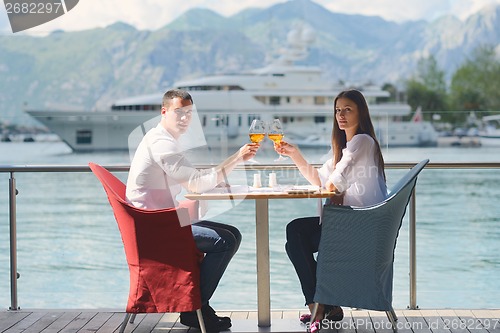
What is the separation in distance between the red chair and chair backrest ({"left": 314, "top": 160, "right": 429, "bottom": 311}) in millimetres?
462

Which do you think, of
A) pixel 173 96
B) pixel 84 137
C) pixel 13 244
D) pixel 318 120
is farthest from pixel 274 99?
pixel 173 96

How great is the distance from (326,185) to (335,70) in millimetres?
38307

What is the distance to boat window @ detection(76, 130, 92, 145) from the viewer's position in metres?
30.1

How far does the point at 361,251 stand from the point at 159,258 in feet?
2.31

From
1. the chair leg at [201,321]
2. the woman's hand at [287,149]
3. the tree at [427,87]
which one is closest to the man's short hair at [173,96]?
the woman's hand at [287,149]

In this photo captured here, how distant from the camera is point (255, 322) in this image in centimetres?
310

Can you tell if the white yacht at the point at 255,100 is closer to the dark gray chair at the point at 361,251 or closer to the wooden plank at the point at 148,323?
the wooden plank at the point at 148,323

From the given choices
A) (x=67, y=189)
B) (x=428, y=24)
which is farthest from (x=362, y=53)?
(x=67, y=189)

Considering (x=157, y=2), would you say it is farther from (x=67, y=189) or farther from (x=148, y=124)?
(x=148, y=124)

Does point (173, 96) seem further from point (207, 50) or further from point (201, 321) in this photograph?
point (207, 50)

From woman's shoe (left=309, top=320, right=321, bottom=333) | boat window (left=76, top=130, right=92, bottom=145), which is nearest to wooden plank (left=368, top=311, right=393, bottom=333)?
woman's shoe (left=309, top=320, right=321, bottom=333)

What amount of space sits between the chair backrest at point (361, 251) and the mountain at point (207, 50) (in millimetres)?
36865

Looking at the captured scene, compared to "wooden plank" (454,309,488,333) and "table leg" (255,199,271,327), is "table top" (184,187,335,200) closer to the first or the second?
"table leg" (255,199,271,327)

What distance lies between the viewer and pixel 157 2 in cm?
4297
